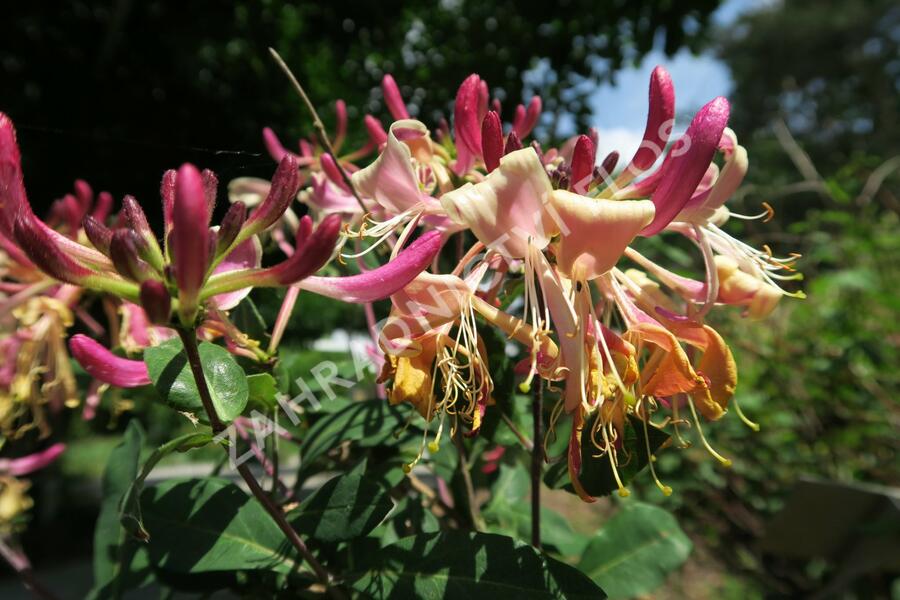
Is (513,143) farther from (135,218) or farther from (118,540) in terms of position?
(118,540)

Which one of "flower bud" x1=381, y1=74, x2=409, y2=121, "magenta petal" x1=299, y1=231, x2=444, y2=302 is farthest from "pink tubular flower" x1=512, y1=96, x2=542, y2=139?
"magenta petal" x1=299, y1=231, x2=444, y2=302

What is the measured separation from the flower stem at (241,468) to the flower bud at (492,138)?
262 mm

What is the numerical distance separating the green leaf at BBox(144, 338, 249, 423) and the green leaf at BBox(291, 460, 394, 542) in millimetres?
153

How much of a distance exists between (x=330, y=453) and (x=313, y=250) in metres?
0.46

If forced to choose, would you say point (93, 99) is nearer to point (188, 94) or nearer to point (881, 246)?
point (188, 94)

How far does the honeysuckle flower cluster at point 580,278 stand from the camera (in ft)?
1.46

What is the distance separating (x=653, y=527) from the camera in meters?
0.78

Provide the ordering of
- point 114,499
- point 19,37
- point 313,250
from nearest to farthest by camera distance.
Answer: point 313,250 → point 114,499 → point 19,37

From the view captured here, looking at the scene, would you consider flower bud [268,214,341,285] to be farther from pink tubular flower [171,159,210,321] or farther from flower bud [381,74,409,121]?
flower bud [381,74,409,121]

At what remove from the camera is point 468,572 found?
51 cm

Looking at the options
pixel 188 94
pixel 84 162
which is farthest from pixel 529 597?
pixel 188 94

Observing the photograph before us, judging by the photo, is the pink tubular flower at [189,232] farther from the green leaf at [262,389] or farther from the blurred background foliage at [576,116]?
the blurred background foliage at [576,116]

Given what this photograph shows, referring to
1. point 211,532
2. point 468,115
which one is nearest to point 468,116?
point 468,115

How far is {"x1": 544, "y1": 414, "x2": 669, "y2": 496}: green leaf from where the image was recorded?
51 cm
